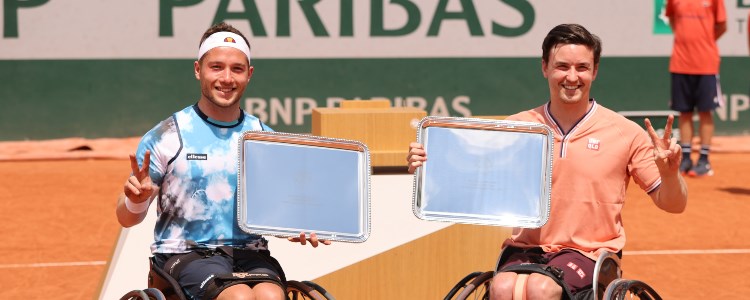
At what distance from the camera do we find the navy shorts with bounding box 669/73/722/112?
41.9 feet

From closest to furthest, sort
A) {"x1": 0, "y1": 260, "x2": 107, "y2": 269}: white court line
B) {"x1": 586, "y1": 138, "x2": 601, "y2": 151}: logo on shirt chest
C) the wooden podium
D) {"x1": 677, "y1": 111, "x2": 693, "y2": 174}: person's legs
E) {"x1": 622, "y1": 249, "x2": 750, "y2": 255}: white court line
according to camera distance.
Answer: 1. {"x1": 586, "y1": 138, "x2": 601, "y2": 151}: logo on shirt chest
2. {"x1": 0, "y1": 260, "x2": 107, "y2": 269}: white court line
3. {"x1": 622, "y1": 249, "x2": 750, "y2": 255}: white court line
4. the wooden podium
5. {"x1": 677, "y1": 111, "x2": 693, "y2": 174}: person's legs

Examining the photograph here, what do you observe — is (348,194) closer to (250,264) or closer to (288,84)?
(250,264)

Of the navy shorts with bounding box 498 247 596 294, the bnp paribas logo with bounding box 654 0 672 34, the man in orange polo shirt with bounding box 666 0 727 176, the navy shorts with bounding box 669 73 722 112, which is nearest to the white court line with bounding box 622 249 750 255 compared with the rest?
the man in orange polo shirt with bounding box 666 0 727 176

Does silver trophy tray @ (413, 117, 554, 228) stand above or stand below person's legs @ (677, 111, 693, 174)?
above

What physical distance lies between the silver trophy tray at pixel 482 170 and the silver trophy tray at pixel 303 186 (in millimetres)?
225

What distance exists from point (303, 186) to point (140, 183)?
556 mm

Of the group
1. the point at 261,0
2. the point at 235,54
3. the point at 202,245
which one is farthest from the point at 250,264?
the point at 261,0

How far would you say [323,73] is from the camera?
14547mm

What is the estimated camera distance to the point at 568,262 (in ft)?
15.2

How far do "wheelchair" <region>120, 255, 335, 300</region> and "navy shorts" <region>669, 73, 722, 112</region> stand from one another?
879 centimetres

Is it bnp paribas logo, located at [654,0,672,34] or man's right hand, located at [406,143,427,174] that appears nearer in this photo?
man's right hand, located at [406,143,427,174]

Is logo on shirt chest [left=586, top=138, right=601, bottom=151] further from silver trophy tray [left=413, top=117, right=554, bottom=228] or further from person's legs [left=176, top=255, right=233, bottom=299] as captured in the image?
person's legs [left=176, top=255, right=233, bottom=299]

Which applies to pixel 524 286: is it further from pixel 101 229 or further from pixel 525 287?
pixel 101 229

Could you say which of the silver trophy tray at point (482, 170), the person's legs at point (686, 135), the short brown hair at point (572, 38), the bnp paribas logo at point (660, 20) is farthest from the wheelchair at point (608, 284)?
the bnp paribas logo at point (660, 20)
